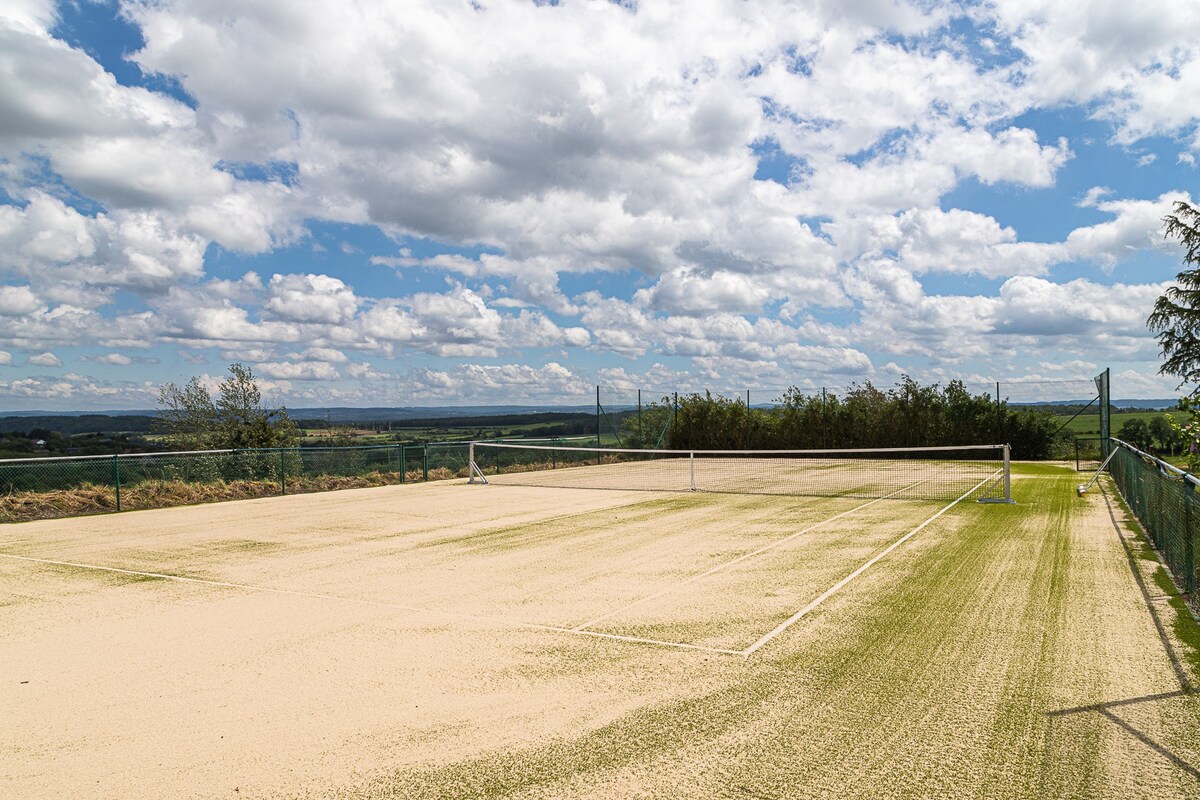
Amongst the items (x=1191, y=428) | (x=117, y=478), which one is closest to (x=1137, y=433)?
(x=1191, y=428)

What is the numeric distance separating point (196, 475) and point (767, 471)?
1695 centimetres

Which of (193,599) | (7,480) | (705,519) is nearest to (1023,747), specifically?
(193,599)

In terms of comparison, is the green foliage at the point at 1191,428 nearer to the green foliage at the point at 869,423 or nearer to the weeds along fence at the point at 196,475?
the weeds along fence at the point at 196,475

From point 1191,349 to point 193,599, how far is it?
3515 centimetres

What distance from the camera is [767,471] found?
26.1m

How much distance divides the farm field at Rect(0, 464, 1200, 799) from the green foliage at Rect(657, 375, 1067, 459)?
68.6 feet

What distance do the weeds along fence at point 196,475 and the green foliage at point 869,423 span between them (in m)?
14.2

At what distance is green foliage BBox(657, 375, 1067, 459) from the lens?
99.1 ft

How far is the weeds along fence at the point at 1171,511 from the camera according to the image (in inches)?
295

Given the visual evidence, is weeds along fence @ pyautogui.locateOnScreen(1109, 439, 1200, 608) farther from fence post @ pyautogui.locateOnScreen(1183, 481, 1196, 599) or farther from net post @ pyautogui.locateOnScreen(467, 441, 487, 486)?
net post @ pyautogui.locateOnScreen(467, 441, 487, 486)

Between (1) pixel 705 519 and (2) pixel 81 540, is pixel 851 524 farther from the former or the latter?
(2) pixel 81 540

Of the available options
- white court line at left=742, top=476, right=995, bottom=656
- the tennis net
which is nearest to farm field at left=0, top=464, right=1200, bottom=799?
white court line at left=742, top=476, right=995, bottom=656

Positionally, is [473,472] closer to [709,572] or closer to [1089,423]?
[709,572]

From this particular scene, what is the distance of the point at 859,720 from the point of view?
475 centimetres
